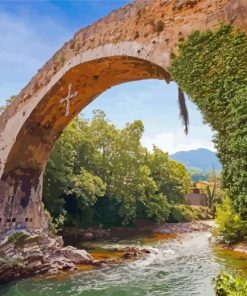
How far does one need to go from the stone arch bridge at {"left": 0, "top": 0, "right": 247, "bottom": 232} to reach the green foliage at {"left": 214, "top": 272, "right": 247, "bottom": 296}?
347cm

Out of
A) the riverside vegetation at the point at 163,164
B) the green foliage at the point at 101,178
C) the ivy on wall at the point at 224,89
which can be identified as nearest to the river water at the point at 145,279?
the riverside vegetation at the point at 163,164

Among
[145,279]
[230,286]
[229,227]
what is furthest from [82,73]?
[229,227]

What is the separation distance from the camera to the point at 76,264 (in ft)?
42.0

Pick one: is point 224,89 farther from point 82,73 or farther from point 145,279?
point 145,279

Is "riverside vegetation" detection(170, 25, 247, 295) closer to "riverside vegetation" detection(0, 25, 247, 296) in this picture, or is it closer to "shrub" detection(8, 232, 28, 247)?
"riverside vegetation" detection(0, 25, 247, 296)

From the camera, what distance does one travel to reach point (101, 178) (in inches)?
947

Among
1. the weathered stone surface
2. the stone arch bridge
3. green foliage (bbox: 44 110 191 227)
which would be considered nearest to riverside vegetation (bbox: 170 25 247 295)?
the stone arch bridge

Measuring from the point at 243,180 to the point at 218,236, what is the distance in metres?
16.0

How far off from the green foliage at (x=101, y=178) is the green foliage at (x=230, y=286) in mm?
13216

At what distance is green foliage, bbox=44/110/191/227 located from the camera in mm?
18625

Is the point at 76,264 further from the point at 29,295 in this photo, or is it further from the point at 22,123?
the point at 22,123

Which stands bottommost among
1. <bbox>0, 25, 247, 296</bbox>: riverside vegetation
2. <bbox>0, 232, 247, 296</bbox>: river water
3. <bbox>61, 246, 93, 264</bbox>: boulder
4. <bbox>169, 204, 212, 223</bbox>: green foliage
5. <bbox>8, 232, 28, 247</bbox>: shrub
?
<bbox>0, 232, 247, 296</bbox>: river water

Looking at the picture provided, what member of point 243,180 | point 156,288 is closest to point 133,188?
Result: point 156,288

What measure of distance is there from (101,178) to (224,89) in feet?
63.6
